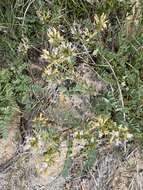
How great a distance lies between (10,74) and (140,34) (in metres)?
0.74

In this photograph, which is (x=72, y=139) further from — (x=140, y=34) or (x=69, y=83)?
(x=140, y=34)

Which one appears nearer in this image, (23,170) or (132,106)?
(132,106)

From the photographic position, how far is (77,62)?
7.41 ft

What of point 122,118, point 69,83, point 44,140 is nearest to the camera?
point 44,140

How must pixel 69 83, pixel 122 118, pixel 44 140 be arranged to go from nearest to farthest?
1. pixel 44 140
2. pixel 122 118
3. pixel 69 83

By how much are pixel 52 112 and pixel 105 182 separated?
478 mm

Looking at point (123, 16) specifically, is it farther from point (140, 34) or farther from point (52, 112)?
point (52, 112)

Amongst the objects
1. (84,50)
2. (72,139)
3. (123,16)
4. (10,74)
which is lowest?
(72,139)

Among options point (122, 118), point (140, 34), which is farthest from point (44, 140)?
point (140, 34)

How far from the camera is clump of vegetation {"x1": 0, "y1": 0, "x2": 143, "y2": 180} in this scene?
80.1 inches

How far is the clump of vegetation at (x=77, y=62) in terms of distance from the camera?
80.1 inches

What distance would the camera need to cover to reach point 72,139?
2.19m

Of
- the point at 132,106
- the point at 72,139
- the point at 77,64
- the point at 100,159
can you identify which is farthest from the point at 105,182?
the point at 77,64

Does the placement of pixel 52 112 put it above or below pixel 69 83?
below
